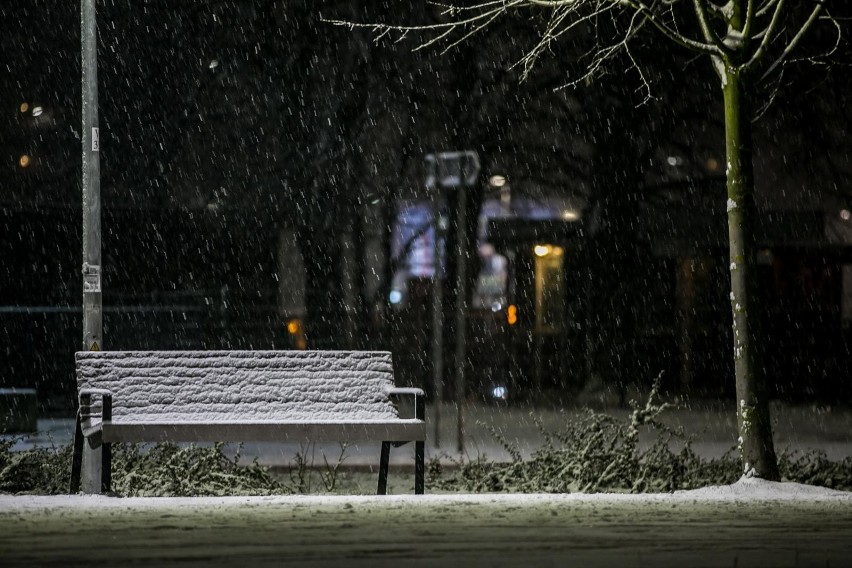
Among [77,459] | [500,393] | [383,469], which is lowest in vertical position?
[383,469]

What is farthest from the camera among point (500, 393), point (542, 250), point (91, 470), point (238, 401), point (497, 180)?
point (542, 250)

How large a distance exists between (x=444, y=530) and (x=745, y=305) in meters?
3.18

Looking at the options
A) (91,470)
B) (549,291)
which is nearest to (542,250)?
(549,291)

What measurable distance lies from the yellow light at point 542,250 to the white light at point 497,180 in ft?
4.14

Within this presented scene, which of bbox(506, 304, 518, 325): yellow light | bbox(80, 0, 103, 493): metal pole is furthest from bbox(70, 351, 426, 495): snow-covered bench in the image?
bbox(506, 304, 518, 325): yellow light

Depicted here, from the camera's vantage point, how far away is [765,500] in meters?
8.46

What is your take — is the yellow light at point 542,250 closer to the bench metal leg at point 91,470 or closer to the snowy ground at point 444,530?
the bench metal leg at point 91,470

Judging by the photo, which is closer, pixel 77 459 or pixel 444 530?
pixel 444 530

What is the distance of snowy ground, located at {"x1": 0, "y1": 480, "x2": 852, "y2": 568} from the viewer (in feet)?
21.2

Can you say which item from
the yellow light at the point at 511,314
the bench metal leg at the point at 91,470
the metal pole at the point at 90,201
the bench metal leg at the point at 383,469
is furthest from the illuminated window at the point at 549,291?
the bench metal leg at the point at 91,470

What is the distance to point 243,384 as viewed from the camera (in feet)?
33.2

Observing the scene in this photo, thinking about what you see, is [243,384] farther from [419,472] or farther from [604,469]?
[604,469]

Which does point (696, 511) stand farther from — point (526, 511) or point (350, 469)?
point (350, 469)

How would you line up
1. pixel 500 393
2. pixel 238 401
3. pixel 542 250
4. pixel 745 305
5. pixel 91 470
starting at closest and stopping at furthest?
1. pixel 745 305
2. pixel 91 470
3. pixel 238 401
4. pixel 500 393
5. pixel 542 250
